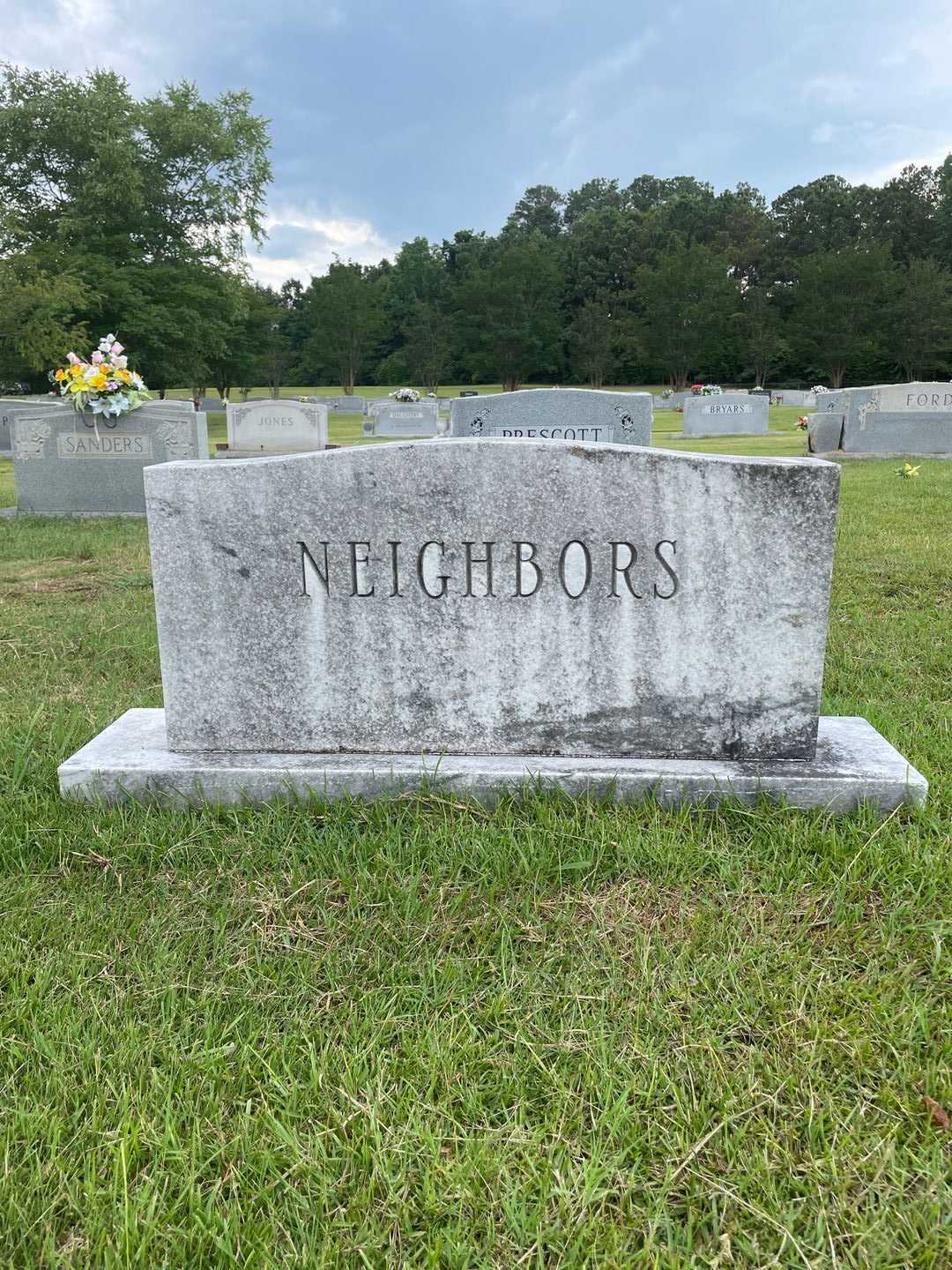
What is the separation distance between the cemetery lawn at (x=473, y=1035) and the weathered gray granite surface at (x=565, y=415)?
5.78m

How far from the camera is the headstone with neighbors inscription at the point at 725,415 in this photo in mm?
21344

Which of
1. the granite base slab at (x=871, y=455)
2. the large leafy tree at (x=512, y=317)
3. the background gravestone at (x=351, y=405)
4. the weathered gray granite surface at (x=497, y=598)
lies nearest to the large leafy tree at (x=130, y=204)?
the background gravestone at (x=351, y=405)

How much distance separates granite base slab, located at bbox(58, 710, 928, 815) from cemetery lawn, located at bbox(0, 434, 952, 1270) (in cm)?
6

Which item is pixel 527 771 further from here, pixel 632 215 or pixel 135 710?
pixel 632 215

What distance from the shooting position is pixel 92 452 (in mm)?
8633

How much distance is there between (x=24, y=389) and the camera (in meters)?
38.5

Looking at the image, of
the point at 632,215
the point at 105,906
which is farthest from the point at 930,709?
the point at 632,215

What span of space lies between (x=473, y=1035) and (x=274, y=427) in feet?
50.7

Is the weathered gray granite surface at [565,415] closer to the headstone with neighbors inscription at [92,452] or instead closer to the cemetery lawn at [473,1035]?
the headstone with neighbors inscription at [92,452]

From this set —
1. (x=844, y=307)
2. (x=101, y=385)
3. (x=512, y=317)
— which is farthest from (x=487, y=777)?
(x=512, y=317)

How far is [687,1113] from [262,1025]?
721 millimetres

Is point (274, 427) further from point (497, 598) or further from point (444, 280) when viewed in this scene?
point (444, 280)

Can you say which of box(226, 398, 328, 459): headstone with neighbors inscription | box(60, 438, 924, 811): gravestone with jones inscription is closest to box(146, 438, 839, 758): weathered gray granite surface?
box(60, 438, 924, 811): gravestone with jones inscription

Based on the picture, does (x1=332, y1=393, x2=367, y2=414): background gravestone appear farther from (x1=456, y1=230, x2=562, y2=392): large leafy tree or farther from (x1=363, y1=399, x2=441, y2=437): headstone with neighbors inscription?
(x1=363, y1=399, x2=441, y2=437): headstone with neighbors inscription
